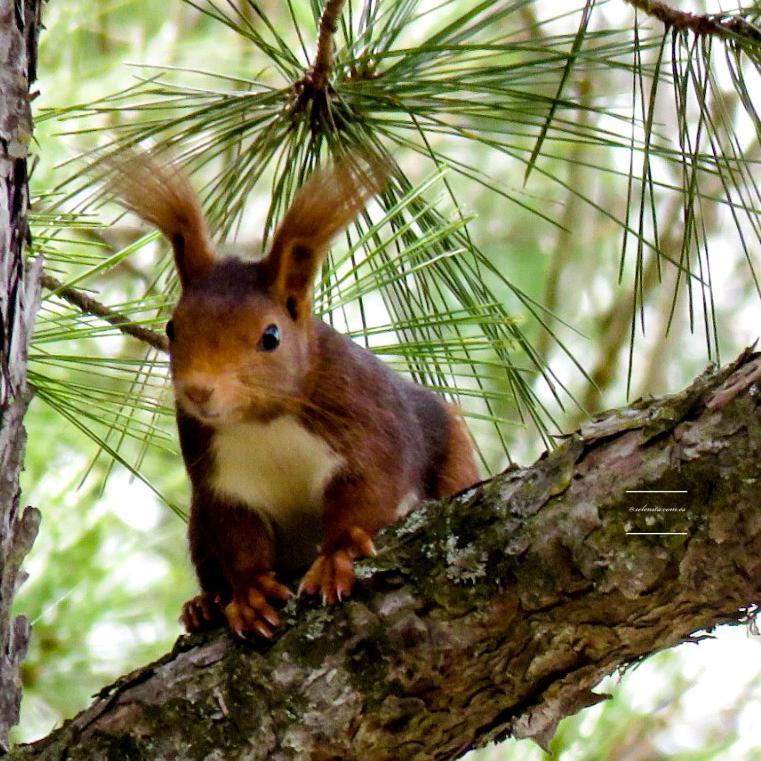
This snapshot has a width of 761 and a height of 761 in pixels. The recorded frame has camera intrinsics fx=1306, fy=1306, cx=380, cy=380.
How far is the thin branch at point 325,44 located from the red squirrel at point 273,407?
115 millimetres

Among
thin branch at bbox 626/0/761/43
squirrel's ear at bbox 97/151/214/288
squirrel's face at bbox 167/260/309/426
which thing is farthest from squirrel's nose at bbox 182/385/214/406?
thin branch at bbox 626/0/761/43

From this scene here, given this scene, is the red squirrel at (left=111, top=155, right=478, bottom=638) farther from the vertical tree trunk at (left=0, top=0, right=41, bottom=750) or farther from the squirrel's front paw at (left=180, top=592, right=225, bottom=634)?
the vertical tree trunk at (left=0, top=0, right=41, bottom=750)

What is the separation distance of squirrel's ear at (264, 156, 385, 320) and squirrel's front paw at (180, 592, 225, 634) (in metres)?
0.34

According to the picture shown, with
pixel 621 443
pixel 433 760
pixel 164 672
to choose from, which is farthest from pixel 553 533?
pixel 164 672

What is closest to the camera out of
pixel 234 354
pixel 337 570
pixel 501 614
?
pixel 501 614

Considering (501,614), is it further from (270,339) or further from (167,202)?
(167,202)

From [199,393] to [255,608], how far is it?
0.74 feet

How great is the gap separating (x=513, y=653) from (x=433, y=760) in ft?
0.48

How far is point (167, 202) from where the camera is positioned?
1495 mm

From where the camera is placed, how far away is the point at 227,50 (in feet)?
11.1

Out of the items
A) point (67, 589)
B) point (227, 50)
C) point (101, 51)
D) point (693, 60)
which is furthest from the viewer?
point (101, 51)

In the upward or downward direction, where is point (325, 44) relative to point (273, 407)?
upward

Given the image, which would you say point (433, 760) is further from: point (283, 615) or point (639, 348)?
point (639, 348)

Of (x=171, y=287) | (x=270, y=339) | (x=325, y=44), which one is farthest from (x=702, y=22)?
(x=171, y=287)
